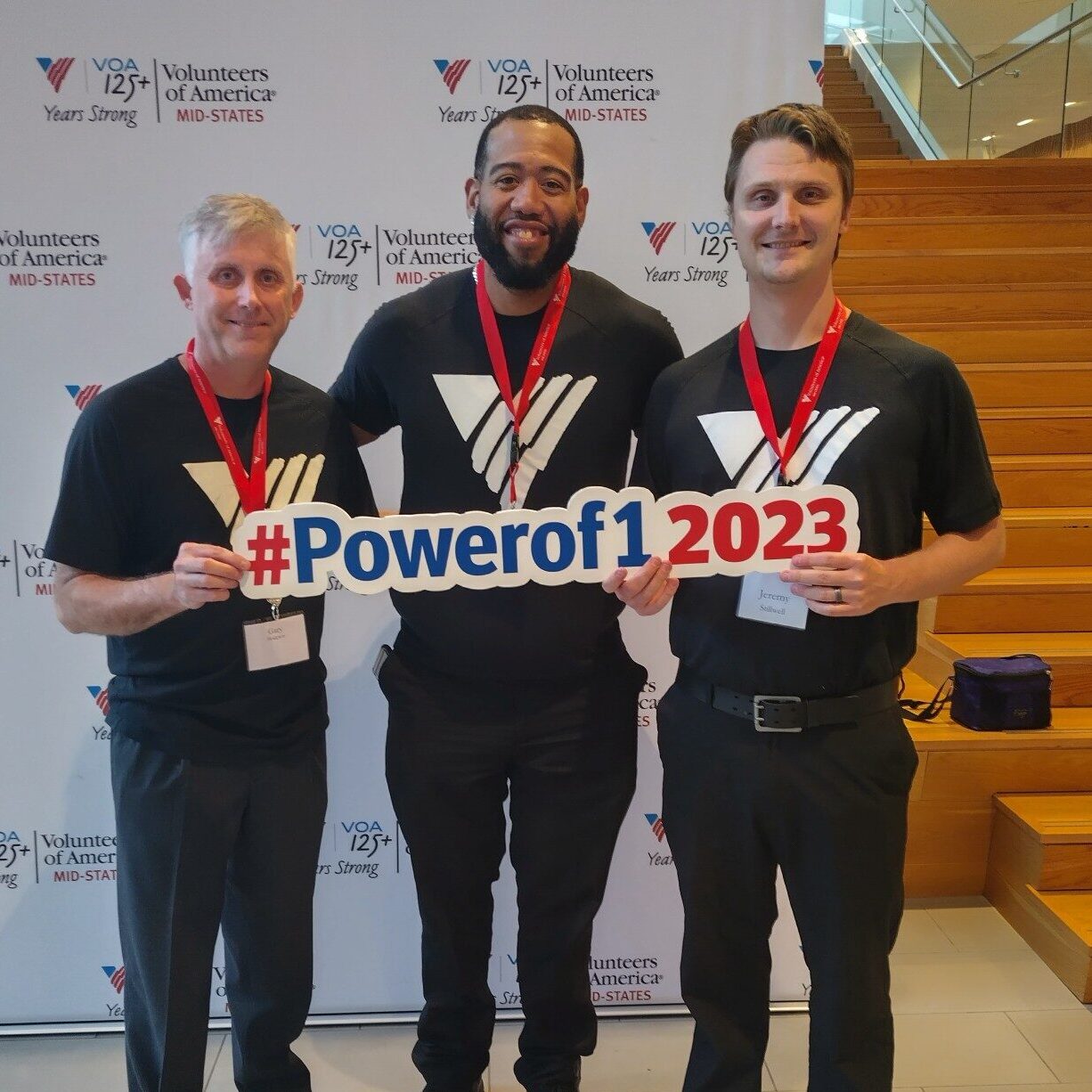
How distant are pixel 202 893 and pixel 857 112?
8.87 metres

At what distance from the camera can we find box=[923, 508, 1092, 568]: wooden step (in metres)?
4.12

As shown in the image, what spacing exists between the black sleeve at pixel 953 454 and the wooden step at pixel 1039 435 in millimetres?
3224

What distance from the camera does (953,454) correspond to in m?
1.67

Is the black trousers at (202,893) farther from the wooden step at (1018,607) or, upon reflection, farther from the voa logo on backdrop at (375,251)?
the wooden step at (1018,607)

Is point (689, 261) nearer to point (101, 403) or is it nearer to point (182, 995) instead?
point (101, 403)

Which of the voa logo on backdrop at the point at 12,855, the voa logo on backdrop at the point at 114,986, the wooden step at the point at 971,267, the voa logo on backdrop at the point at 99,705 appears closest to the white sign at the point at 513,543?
the voa logo on backdrop at the point at 99,705

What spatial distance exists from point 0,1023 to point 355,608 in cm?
153

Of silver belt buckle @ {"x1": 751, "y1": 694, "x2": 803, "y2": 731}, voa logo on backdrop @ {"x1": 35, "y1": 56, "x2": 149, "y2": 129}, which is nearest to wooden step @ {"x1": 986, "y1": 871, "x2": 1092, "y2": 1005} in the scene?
silver belt buckle @ {"x1": 751, "y1": 694, "x2": 803, "y2": 731}

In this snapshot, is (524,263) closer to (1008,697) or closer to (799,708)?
(799,708)

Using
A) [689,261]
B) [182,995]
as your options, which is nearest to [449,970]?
[182,995]

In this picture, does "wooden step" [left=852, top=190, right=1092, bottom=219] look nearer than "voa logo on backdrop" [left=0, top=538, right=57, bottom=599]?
No

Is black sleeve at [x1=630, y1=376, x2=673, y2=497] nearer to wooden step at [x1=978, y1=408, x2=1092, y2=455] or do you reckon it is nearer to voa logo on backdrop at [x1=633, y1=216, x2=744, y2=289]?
voa logo on backdrop at [x1=633, y1=216, x2=744, y2=289]

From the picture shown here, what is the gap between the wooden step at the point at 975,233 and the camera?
6.21m

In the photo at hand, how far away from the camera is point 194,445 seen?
1766 millimetres
